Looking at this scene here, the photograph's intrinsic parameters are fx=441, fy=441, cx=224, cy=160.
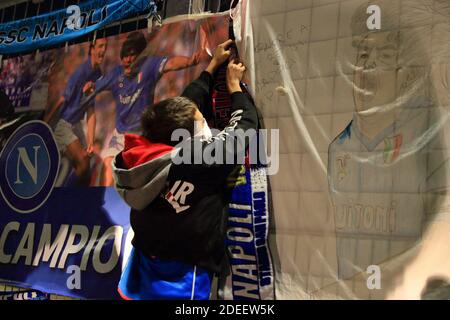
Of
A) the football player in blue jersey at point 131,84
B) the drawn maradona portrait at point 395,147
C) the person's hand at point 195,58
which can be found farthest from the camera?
the football player in blue jersey at point 131,84

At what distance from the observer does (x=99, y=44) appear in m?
2.39

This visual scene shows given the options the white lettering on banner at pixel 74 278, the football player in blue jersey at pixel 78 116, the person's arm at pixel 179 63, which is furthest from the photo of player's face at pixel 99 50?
the white lettering on banner at pixel 74 278

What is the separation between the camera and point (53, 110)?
98.7 inches

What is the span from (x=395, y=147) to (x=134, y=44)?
1389 mm

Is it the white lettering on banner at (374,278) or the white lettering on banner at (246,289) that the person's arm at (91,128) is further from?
the white lettering on banner at (374,278)

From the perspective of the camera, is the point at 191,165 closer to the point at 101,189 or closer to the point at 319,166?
the point at 319,166

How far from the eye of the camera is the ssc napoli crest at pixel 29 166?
8.11 ft

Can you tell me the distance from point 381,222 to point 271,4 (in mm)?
996

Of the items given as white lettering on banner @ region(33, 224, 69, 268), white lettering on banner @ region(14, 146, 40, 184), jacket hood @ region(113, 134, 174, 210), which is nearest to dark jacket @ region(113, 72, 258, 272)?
jacket hood @ region(113, 134, 174, 210)

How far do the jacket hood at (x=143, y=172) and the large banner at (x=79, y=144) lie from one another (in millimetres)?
470

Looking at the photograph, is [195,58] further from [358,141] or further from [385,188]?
[385,188]

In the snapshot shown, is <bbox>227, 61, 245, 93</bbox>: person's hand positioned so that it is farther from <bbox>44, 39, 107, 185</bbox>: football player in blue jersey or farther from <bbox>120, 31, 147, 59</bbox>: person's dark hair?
<bbox>44, 39, 107, 185</bbox>: football player in blue jersey

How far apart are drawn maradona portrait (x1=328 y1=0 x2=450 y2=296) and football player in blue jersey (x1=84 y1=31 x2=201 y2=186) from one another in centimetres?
89

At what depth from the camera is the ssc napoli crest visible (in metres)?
2.47
